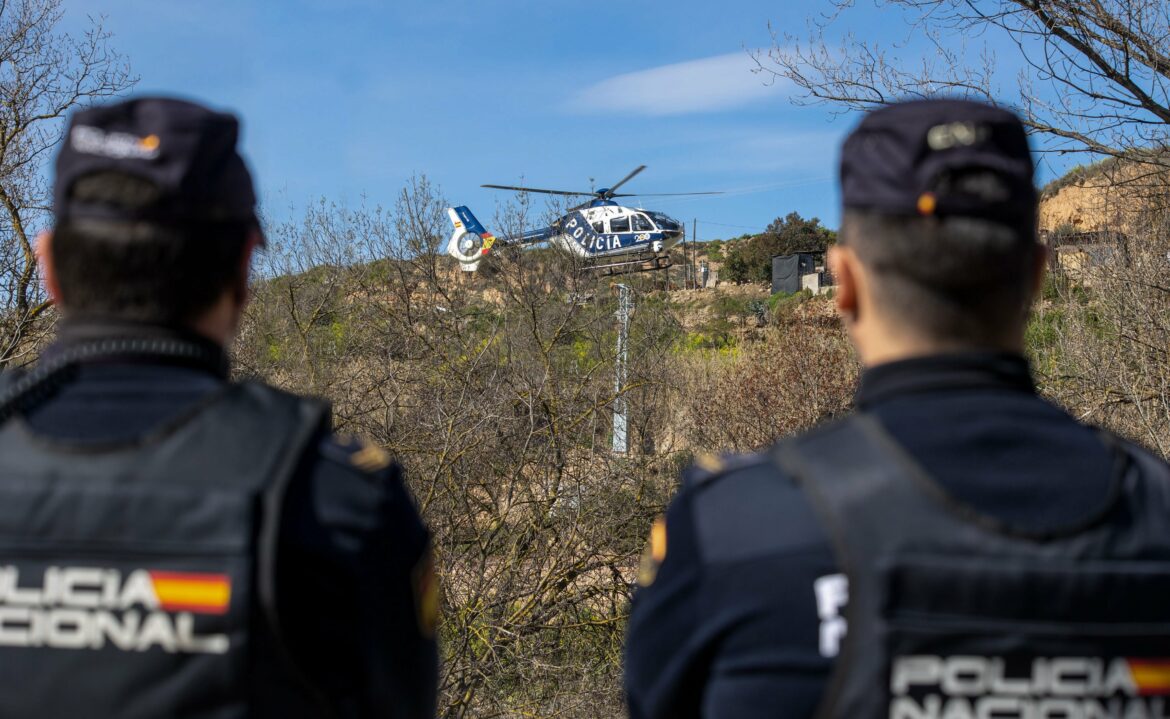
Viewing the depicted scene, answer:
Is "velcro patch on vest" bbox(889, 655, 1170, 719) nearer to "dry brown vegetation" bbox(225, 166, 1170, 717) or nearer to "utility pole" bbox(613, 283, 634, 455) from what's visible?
"dry brown vegetation" bbox(225, 166, 1170, 717)

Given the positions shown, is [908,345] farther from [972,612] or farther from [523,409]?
[523,409]

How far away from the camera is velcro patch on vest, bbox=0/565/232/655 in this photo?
1.41 meters

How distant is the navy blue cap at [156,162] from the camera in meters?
1.52

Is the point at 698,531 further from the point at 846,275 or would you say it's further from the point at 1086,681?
the point at 1086,681

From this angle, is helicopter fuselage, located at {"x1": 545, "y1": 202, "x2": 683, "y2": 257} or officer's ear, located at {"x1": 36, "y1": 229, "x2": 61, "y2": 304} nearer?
officer's ear, located at {"x1": 36, "y1": 229, "x2": 61, "y2": 304}

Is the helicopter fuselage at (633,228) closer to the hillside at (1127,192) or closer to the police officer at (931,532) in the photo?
the hillside at (1127,192)

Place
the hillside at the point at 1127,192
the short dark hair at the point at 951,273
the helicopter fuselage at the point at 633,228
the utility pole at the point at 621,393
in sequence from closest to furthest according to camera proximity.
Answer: the short dark hair at the point at 951,273 → the hillside at the point at 1127,192 → the utility pole at the point at 621,393 → the helicopter fuselage at the point at 633,228

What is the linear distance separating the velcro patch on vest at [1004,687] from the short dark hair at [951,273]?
19.2 inches

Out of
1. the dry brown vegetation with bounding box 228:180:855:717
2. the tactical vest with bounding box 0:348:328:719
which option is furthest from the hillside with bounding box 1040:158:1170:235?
the tactical vest with bounding box 0:348:328:719

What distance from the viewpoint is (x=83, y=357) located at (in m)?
1.54

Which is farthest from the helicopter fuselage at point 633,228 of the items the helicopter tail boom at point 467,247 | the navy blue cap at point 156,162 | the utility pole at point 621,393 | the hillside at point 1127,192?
the navy blue cap at point 156,162

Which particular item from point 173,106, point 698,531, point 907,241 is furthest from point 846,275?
point 173,106

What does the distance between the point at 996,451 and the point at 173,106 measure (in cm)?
145

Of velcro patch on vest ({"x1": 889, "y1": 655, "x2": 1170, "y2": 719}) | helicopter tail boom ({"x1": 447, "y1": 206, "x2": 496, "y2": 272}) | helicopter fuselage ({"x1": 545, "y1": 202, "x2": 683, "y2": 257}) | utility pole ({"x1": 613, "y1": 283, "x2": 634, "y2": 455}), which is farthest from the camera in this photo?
helicopter fuselage ({"x1": 545, "y1": 202, "x2": 683, "y2": 257})
